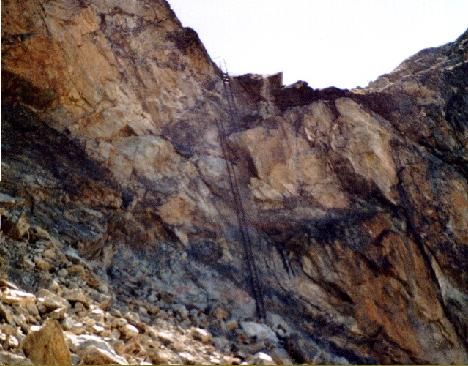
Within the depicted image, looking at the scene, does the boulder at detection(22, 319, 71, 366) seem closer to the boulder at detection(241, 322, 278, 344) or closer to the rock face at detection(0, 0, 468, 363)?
the rock face at detection(0, 0, 468, 363)

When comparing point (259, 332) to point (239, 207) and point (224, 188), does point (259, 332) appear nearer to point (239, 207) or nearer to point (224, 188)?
point (239, 207)

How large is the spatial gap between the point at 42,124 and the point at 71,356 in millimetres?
8385

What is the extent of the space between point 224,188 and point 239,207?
686mm

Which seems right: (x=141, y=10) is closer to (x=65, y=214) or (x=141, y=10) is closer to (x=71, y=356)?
(x=65, y=214)

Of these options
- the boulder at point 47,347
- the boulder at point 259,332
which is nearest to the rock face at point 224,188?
the boulder at point 259,332

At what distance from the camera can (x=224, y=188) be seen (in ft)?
45.9

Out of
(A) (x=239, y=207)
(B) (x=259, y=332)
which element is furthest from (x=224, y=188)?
(B) (x=259, y=332)

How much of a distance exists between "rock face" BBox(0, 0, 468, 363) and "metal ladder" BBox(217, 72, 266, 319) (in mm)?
166

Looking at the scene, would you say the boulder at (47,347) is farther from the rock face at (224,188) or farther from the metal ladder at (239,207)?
the metal ladder at (239,207)

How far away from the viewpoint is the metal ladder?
1179 cm

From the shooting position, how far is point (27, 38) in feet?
42.7

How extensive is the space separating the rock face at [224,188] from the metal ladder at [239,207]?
0.17m

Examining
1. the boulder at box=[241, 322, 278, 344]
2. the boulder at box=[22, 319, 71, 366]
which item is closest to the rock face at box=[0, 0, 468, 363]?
the boulder at box=[241, 322, 278, 344]

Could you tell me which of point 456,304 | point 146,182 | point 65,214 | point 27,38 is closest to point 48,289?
point 65,214
